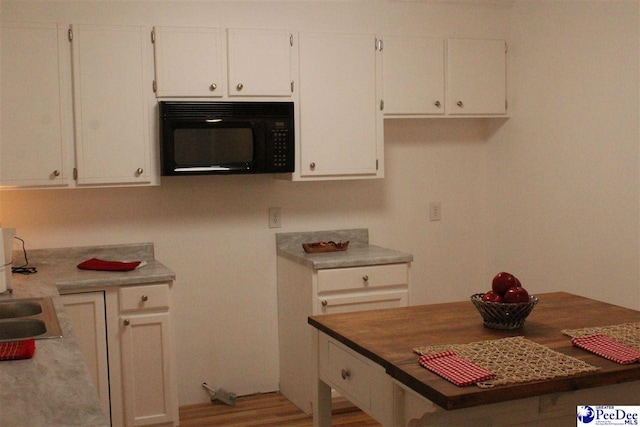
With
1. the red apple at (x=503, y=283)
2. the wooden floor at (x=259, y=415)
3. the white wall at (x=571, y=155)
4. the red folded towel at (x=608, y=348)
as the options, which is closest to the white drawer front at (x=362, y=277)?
the wooden floor at (x=259, y=415)

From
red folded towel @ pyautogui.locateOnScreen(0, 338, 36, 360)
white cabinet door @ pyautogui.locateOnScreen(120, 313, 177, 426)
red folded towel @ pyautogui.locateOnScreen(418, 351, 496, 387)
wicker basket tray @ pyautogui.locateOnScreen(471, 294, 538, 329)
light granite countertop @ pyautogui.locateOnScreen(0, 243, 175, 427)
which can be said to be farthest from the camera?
white cabinet door @ pyautogui.locateOnScreen(120, 313, 177, 426)

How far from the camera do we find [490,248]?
4.93 metres

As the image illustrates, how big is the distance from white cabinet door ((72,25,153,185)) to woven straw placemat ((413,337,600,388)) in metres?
2.11

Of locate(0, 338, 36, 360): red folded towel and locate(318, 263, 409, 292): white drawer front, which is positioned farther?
locate(318, 263, 409, 292): white drawer front

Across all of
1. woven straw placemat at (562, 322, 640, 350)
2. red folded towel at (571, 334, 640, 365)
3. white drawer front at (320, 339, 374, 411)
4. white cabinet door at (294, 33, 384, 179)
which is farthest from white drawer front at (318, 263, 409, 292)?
red folded towel at (571, 334, 640, 365)

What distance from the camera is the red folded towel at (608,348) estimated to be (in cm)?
214

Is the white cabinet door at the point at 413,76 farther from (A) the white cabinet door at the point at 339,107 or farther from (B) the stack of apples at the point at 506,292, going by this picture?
(B) the stack of apples at the point at 506,292

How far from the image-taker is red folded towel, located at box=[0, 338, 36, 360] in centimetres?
207

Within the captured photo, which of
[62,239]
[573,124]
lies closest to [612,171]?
[573,124]

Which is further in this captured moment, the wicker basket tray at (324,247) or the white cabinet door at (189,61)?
the wicker basket tray at (324,247)

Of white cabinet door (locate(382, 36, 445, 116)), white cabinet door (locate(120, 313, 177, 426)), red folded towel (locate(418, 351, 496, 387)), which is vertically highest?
white cabinet door (locate(382, 36, 445, 116))

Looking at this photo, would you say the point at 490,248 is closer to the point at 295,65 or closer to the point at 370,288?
the point at 370,288

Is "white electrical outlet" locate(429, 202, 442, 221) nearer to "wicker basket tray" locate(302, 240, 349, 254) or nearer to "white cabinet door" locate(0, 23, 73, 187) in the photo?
"wicker basket tray" locate(302, 240, 349, 254)

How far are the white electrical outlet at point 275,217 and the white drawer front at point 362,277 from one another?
0.60m
